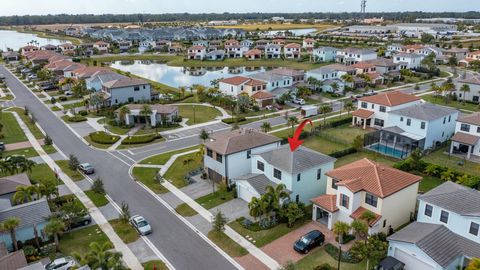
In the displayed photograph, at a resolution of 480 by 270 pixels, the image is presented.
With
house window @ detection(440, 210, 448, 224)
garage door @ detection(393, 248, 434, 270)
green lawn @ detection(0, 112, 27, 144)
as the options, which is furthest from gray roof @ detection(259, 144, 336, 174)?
green lawn @ detection(0, 112, 27, 144)

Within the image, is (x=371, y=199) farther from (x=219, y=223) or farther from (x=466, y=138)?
(x=466, y=138)

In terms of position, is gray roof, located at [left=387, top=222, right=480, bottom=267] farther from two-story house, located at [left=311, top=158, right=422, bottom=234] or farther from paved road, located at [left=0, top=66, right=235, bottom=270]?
paved road, located at [left=0, top=66, right=235, bottom=270]

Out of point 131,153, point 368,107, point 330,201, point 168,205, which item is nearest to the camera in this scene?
point 330,201

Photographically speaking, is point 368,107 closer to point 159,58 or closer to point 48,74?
point 48,74

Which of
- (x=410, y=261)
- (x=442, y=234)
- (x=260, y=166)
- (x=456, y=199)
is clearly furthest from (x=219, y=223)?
(x=456, y=199)

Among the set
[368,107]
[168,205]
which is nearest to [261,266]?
[168,205]

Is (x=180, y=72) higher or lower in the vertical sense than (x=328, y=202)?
lower

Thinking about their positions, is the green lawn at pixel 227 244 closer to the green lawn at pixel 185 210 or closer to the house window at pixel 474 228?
the green lawn at pixel 185 210
